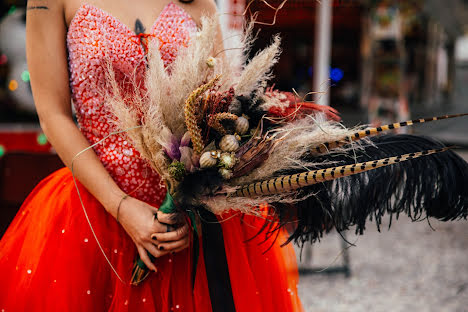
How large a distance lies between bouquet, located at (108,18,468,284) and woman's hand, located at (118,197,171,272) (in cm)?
5

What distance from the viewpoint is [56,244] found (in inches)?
47.9

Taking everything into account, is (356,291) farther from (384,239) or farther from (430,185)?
(430,185)

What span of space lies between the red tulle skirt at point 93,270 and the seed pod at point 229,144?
179 mm

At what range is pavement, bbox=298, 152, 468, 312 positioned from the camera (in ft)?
11.0

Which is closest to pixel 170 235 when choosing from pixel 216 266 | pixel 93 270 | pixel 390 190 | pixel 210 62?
pixel 216 266

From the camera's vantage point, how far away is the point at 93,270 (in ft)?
3.92

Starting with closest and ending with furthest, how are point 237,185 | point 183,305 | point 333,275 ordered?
point 237,185, point 183,305, point 333,275

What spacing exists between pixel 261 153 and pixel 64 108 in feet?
1.87

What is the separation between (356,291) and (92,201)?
2760 mm

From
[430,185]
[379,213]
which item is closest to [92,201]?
[379,213]

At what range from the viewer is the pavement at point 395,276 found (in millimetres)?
3359

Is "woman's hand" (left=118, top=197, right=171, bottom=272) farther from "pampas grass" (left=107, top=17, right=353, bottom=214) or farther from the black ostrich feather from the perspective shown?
the black ostrich feather

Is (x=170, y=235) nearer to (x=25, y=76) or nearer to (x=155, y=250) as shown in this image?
(x=155, y=250)

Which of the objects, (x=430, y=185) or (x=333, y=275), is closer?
(x=430, y=185)
